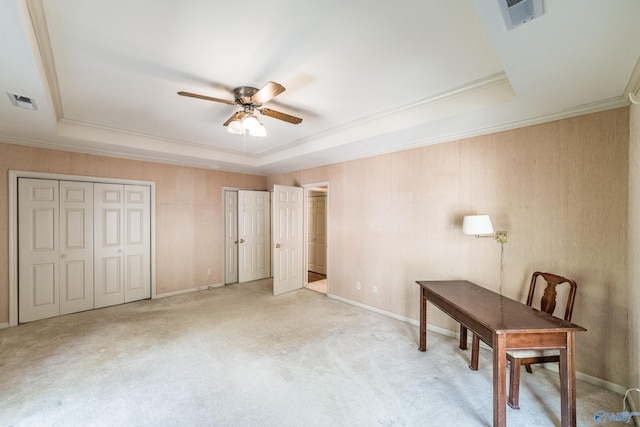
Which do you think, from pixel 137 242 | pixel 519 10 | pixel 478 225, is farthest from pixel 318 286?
pixel 519 10

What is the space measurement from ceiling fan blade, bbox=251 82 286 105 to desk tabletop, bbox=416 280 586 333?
86.8 inches

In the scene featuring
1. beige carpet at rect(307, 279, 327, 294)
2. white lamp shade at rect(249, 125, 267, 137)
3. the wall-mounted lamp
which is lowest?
beige carpet at rect(307, 279, 327, 294)

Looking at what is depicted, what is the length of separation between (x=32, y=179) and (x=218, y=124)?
2725mm

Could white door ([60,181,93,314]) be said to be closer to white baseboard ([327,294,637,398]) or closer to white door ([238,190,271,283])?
white door ([238,190,271,283])

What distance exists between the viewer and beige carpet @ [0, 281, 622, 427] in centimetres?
194

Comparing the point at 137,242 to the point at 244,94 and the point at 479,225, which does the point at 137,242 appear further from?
the point at 479,225

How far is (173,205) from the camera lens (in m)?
4.85

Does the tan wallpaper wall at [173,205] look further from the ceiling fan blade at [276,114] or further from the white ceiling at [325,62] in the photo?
the ceiling fan blade at [276,114]

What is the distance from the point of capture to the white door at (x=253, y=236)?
5608 millimetres

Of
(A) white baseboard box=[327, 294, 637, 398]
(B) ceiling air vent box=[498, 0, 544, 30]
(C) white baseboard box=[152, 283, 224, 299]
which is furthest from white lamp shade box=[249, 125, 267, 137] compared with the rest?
(C) white baseboard box=[152, 283, 224, 299]

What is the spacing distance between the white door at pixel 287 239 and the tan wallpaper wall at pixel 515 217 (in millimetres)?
1341

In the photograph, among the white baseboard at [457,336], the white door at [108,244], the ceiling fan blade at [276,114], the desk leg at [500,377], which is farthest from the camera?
the white door at [108,244]

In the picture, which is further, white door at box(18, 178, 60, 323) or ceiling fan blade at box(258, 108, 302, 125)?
white door at box(18, 178, 60, 323)

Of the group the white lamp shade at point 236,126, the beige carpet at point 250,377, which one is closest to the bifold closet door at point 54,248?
the beige carpet at point 250,377
